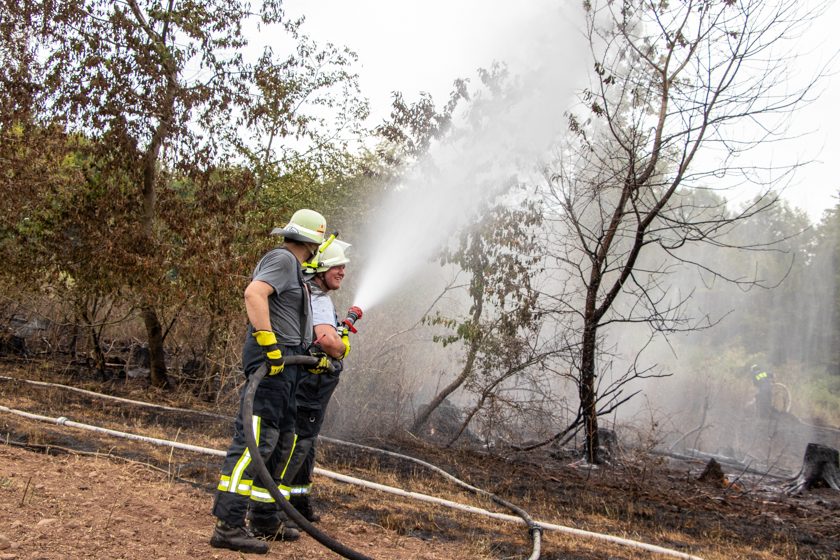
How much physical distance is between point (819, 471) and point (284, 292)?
25.3ft

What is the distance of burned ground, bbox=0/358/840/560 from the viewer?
3891 millimetres

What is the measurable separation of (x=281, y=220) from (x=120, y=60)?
2.93m

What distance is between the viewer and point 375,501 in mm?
5738

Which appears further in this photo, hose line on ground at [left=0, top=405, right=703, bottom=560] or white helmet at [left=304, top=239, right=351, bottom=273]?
hose line on ground at [left=0, top=405, right=703, bottom=560]

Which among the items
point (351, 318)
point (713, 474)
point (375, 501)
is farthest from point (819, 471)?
point (351, 318)

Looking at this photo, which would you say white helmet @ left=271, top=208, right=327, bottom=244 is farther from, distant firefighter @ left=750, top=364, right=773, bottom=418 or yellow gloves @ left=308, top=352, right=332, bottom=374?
distant firefighter @ left=750, top=364, right=773, bottom=418

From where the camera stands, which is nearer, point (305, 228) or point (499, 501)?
point (305, 228)

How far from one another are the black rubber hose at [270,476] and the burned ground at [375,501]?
19.7 inches

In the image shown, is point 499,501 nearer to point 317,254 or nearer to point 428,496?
point 428,496

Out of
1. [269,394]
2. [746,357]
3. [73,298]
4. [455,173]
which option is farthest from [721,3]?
[746,357]

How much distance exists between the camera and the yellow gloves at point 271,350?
13.0 feet

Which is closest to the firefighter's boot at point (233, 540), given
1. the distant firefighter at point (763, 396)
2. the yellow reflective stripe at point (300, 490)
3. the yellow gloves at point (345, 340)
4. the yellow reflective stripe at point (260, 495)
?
the yellow reflective stripe at point (260, 495)

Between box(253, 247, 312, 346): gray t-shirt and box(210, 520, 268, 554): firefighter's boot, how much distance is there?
102 centimetres

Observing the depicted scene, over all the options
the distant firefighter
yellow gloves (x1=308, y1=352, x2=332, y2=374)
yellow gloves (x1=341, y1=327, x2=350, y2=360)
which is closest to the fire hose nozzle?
yellow gloves (x1=341, y1=327, x2=350, y2=360)
